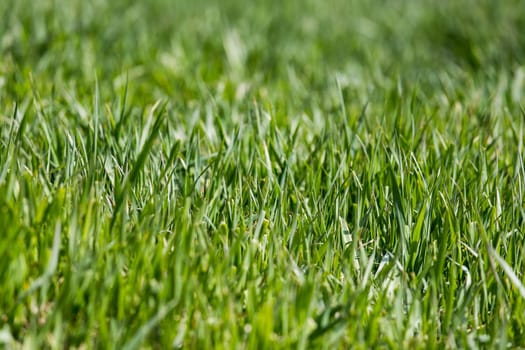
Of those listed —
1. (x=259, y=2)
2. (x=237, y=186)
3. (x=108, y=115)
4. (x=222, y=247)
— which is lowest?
(x=222, y=247)

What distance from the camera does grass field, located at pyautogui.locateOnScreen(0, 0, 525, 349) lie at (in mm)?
1419

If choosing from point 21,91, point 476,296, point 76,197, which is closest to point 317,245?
point 476,296

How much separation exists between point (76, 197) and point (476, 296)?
3.04 ft

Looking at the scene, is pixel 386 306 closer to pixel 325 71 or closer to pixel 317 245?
pixel 317 245

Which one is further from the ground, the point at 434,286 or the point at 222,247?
the point at 222,247

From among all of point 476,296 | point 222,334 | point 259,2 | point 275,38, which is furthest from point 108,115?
point 259,2

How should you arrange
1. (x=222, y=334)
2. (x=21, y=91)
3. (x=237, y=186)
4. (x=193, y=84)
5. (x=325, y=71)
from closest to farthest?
(x=222, y=334) < (x=237, y=186) < (x=21, y=91) < (x=193, y=84) < (x=325, y=71)

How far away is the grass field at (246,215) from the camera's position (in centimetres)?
142

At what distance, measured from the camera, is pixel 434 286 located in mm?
1508

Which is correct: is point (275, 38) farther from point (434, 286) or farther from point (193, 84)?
point (434, 286)

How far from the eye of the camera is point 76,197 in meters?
1.53

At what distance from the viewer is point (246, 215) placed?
189 cm

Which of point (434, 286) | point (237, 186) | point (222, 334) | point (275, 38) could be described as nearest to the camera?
point (222, 334)

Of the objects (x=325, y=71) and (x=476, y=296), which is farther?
(x=325, y=71)
